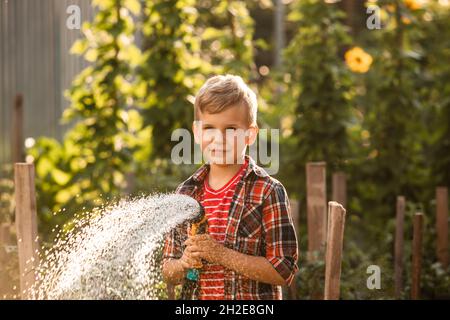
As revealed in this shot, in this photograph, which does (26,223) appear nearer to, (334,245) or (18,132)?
(334,245)

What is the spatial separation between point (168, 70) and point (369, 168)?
4.90ft

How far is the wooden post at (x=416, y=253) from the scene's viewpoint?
12.0ft

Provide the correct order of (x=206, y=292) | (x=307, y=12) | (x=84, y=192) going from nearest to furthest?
(x=206, y=292), (x=84, y=192), (x=307, y=12)

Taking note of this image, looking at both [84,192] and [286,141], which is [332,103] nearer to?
[286,141]

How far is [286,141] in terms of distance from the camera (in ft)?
18.1

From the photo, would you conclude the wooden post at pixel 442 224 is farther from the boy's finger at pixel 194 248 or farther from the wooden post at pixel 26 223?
the boy's finger at pixel 194 248

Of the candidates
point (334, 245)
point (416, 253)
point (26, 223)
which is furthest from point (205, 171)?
point (416, 253)

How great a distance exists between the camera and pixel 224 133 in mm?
2277

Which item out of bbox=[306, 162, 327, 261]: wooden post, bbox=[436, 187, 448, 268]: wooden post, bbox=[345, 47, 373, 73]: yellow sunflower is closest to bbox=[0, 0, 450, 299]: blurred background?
bbox=[345, 47, 373, 73]: yellow sunflower

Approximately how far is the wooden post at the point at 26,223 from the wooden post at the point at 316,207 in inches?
53.0

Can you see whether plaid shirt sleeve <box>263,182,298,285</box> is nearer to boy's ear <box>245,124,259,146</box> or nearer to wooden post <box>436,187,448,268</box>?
boy's ear <box>245,124,259,146</box>

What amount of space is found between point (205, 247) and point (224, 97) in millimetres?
428

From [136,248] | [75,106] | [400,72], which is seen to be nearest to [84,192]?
[75,106]

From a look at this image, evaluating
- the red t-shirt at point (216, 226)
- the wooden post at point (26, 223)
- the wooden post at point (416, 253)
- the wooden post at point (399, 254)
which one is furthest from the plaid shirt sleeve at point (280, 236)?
the wooden post at point (399, 254)
